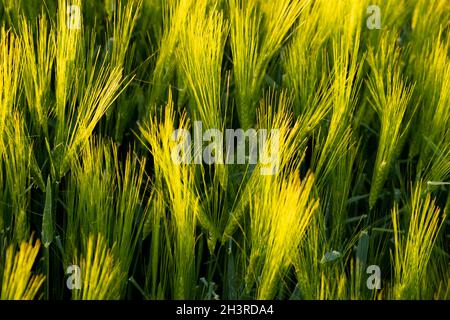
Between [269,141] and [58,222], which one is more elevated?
[269,141]

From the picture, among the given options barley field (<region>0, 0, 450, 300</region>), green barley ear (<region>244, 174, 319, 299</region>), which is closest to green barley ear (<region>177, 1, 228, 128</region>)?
barley field (<region>0, 0, 450, 300</region>)

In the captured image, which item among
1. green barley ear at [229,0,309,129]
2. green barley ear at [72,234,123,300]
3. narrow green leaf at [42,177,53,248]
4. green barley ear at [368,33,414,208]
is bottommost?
green barley ear at [72,234,123,300]

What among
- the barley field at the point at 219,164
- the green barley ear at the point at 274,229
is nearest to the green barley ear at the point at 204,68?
the barley field at the point at 219,164

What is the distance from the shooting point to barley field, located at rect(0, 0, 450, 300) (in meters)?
0.91

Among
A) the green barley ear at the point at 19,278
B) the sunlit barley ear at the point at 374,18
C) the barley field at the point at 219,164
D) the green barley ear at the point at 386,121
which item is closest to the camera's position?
the green barley ear at the point at 19,278

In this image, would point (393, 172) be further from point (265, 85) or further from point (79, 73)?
point (79, 73)

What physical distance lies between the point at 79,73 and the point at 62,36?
0.26 feet

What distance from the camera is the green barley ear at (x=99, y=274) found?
83 cm

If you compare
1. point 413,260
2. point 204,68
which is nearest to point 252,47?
point 204,68

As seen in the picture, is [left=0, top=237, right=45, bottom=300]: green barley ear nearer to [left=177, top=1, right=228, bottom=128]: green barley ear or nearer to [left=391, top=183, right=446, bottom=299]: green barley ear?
[left=177, top=1, right=228, bottom=128]: green barley ear

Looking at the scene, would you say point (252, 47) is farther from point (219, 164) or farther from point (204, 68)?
point (219, 164)

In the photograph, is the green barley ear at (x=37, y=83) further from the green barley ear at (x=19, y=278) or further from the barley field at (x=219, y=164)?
the green barley ear at (x=19, y=278)
